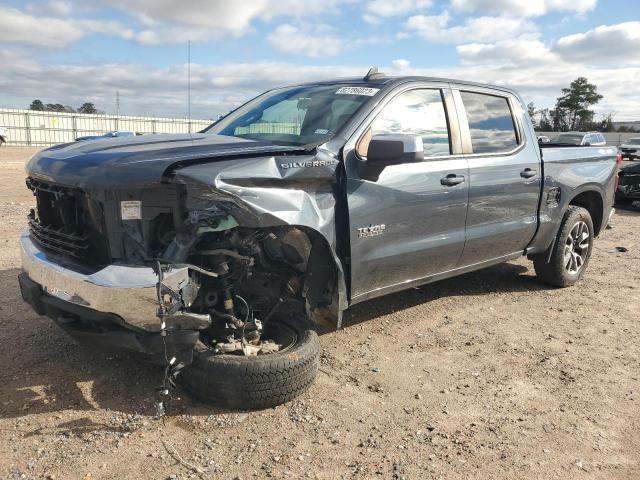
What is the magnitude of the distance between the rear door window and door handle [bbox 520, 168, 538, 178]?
0.78 ft

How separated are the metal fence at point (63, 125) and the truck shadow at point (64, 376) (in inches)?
1229

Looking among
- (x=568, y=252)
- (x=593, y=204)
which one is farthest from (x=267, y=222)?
(x=593, y=204)

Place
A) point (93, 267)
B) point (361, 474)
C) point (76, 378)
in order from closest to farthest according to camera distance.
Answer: point (361, 474)
point (93, 267)
point (76, 378)

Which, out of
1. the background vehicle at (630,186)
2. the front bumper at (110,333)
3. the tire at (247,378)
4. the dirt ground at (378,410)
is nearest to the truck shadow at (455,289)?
the dirt ground at (378,410)

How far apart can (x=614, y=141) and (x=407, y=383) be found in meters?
42.9

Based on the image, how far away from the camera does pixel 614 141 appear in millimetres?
40344

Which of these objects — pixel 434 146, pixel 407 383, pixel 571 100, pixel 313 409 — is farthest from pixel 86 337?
pixel 571 100

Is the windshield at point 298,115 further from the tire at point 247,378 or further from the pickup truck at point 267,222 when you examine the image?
the tire at point 247,378

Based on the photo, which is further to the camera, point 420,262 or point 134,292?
point 420,262

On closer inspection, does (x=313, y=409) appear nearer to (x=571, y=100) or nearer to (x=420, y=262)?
(x=420, y=262)

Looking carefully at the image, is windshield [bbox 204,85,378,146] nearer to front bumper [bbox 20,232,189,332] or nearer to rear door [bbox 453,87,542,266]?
rear door [bbox 453,87,542,266]

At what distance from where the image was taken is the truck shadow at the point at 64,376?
3.19 m

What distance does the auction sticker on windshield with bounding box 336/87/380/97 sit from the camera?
403 cm

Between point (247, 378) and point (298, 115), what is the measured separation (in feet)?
6.69
